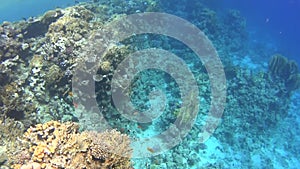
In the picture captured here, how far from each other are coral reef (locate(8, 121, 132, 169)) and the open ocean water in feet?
0.06

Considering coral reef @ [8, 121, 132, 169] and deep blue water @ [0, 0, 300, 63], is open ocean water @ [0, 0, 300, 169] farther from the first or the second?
deep blue water @ [0, 0, 300, 63]

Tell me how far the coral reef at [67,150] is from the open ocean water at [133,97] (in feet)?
0.06

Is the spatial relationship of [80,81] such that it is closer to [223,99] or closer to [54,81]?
[54,81]

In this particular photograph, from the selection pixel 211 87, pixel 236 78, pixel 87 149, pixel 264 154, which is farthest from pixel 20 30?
pixel 264 154

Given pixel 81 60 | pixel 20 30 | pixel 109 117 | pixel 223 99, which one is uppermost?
pixel 20 30

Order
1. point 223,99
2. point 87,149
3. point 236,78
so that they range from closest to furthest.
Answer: point 87,149
point 223,99
point 236,78

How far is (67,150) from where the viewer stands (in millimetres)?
4801

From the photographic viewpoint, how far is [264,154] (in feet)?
34.7

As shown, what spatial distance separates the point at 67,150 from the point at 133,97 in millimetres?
4404

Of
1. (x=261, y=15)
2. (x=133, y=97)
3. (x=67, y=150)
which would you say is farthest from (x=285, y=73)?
(x=261, y=15)

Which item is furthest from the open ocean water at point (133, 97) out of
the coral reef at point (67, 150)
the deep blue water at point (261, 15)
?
the deep blue water at point (261, 15)

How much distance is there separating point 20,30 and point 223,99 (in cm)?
806

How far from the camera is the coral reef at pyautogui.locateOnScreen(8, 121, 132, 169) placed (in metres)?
4.66

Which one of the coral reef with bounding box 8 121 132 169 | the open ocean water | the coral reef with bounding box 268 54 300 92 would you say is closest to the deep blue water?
the coral reef with bounding box 268 54 300 92
